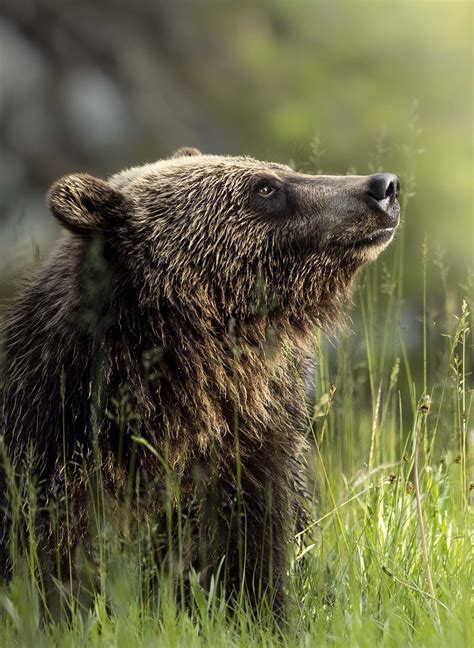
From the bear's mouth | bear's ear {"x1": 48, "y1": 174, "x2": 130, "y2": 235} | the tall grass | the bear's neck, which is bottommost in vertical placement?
the tall grass

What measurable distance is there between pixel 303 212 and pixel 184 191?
1.60 ft

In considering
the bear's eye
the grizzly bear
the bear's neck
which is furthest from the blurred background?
the bear's neck

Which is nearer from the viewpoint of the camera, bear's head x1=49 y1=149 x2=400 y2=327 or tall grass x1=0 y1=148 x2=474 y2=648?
tall grass x1=0 y1=148 x2=474 y2=648

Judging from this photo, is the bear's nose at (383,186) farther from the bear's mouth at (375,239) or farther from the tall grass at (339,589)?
the tall grass at (339,589)

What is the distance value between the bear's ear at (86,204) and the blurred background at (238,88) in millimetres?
4254

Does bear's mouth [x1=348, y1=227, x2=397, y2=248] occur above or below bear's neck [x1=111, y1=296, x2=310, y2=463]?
above

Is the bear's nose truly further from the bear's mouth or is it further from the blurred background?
the blurred background

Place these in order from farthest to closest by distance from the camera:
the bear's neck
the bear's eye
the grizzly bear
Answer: the bear's eye → the bear's neck → the grizzly bear

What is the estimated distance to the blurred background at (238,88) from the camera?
27.7 feet

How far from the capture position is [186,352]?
3930 mm

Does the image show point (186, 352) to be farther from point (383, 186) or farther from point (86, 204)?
point (383, 186)

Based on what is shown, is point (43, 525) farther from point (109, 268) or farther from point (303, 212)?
point (303, 212)

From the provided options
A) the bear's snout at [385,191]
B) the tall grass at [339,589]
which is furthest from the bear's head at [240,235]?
the tall grass at [339,589]

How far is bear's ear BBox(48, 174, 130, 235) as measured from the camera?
3.89m
